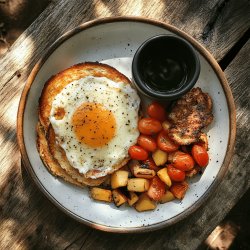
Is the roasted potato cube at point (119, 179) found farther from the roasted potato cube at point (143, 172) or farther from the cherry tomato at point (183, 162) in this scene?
the cherry tomato at point (183, 162)

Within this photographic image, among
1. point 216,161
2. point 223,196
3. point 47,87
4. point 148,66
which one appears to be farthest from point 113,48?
point 223,196

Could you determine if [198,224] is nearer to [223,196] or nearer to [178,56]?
[223,196]

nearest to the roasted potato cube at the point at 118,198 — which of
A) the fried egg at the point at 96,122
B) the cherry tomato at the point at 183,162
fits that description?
the fried egg at the point at 96,122

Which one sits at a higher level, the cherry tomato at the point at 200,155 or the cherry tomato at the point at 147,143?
the cherry tomato at the point at 147,143

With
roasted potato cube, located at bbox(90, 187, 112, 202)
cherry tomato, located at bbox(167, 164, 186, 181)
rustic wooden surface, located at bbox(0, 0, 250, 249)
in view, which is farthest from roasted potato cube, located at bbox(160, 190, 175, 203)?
roasted potato cube, located at bbox(90, 187, 112, 202)

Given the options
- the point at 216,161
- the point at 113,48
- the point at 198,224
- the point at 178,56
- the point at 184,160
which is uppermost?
the point at 113,48

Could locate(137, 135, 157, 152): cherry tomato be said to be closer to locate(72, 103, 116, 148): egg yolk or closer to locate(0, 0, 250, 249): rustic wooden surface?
locate(72, 103, 116, 148): egg yolk
